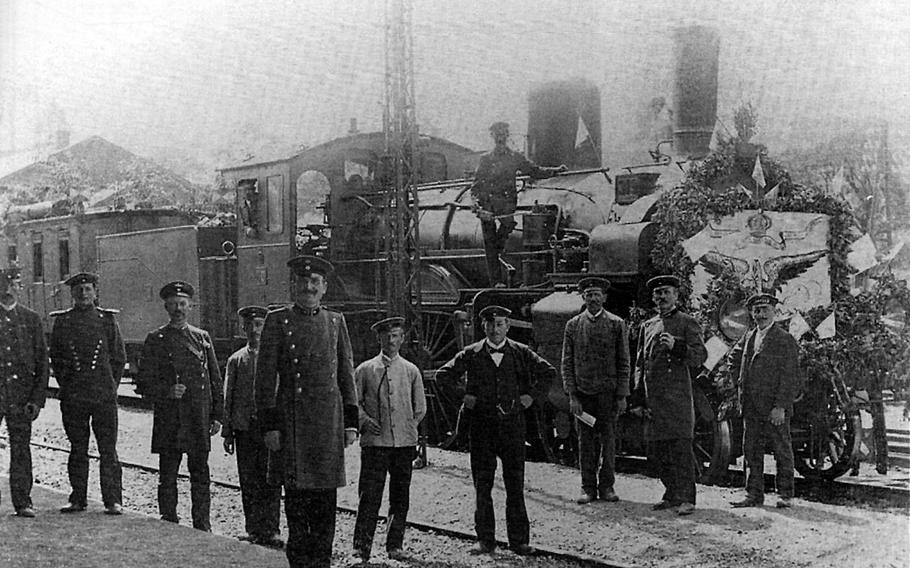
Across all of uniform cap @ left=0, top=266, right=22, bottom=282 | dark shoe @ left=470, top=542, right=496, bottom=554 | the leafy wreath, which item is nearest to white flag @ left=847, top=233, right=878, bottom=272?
the leafy wreath

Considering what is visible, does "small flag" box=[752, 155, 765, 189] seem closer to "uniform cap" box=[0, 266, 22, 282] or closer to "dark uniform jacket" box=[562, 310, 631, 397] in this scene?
"dark uniform jacket" box=[562, 310, 631, 397]

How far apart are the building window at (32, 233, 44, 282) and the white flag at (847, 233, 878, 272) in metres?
7.56

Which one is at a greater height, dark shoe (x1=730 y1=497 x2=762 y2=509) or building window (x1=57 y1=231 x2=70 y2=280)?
A: building window (x1=57 y1=231 x2=70 y2=280)

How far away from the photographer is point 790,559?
15.0 feet

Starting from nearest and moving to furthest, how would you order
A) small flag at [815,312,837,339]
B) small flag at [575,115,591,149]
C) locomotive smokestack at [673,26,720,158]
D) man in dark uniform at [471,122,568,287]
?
small flag at [815,312,837,339] → locomotive smokestack at [673,26,720,158] → man in dark uniform at [471,122,568,287] → small flag at [575,115,591,149]

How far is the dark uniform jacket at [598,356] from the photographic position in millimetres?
5691

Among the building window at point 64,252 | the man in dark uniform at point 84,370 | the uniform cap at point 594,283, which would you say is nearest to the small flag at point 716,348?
the uniform cap at point 594,283

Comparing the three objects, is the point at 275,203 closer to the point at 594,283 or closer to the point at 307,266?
the point at 594,283

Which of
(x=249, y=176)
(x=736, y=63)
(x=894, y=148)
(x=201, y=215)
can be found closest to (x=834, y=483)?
(x=894, y=148)

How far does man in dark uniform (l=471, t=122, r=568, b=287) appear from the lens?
6.96 m

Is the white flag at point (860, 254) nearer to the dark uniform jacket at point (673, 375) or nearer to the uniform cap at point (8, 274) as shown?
the dark uniform jacket at point (673, 375)

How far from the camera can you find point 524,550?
15.9 feet

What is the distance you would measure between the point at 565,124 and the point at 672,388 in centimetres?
333

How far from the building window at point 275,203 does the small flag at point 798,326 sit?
4.38 meters
